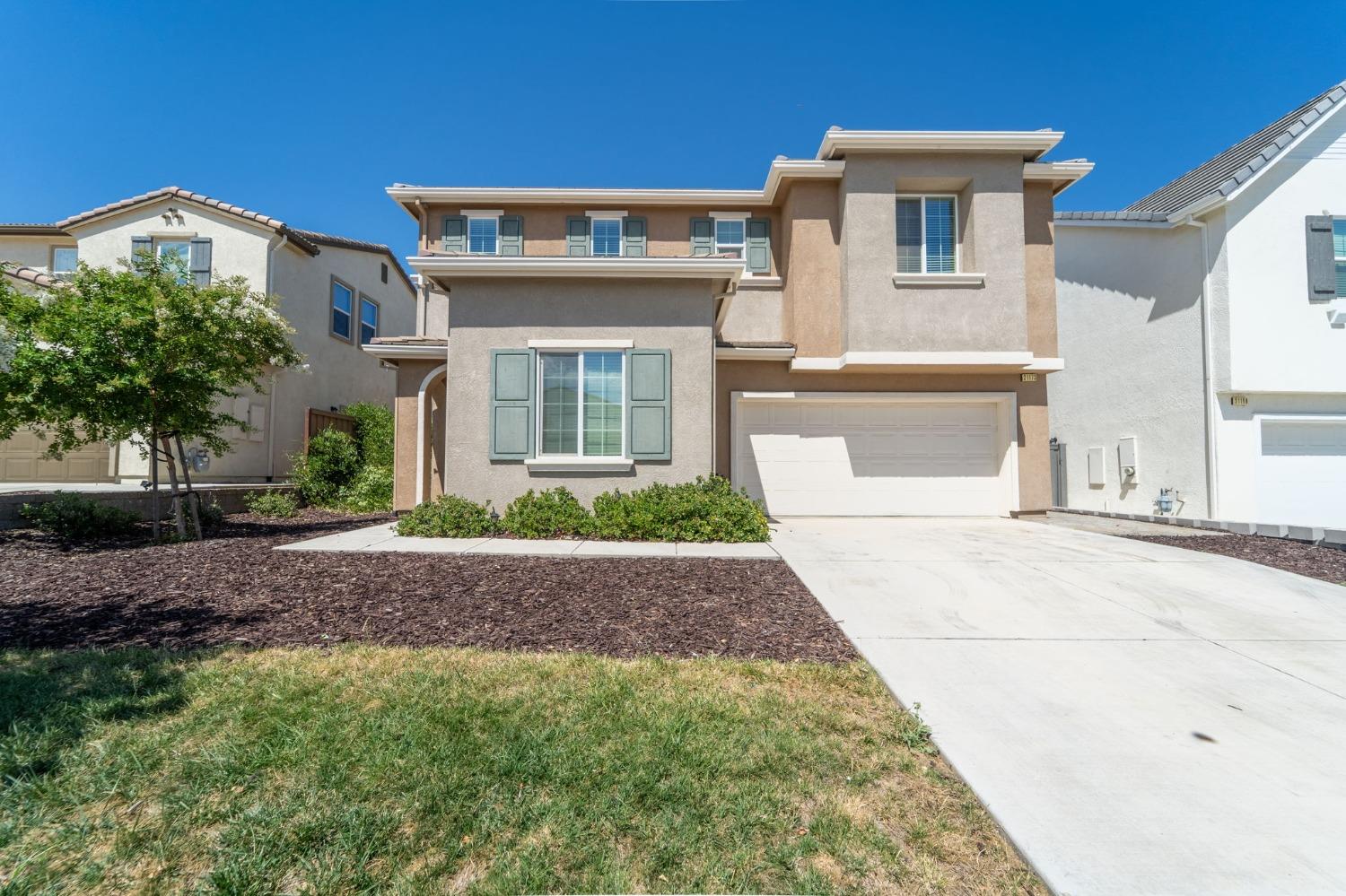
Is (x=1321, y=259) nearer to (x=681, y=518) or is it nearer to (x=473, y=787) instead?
(x=681, y=518)

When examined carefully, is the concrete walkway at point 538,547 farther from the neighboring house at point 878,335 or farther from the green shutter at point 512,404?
the neighboring house at point 878,335

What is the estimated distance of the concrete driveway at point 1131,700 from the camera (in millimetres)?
2164

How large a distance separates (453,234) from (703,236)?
5.07 metres

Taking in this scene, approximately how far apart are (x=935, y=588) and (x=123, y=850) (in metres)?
5.59

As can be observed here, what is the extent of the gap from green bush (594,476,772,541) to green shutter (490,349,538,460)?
1.52 metres

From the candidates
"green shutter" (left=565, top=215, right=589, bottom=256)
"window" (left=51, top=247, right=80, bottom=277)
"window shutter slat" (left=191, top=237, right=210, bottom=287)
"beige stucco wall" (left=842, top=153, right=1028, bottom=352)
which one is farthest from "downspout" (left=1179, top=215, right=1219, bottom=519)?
"window" (left=51, top=247, right=80, bottom=277)

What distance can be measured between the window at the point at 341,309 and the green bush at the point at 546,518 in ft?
36.0

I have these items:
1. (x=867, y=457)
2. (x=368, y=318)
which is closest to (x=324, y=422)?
(x=368, y=318)

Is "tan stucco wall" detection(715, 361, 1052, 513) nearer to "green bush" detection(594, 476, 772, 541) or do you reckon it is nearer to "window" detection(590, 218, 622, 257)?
"green bush" detection(594, 476, 772, 541)

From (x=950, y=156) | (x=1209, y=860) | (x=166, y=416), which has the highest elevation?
(x=950, y=156)

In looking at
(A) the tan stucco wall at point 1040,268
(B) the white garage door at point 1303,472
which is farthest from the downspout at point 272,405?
(B) the white garage door at point 1303,472

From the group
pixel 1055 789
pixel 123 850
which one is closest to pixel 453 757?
pixel 123 850

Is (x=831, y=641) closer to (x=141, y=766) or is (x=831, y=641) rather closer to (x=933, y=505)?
(x=141, y=766)

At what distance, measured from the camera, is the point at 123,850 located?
2.09 metres
